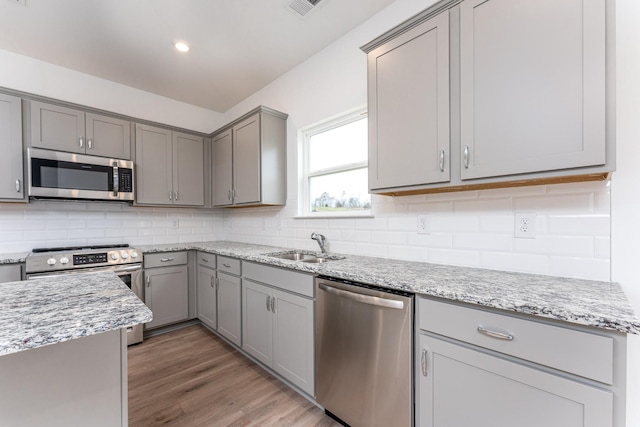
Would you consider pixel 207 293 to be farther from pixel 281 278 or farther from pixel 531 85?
pixel 531 85

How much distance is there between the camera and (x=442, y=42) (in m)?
1.45

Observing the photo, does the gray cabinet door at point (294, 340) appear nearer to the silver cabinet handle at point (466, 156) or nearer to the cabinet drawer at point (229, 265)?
the cabinet drawer at point (229, 265)

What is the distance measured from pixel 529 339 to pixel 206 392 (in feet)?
6.76

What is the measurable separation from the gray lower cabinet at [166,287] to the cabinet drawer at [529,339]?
110 inches

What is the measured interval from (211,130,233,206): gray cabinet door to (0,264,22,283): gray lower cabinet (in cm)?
180

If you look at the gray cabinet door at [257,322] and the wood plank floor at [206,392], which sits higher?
the gray cabinet door at [257,322]

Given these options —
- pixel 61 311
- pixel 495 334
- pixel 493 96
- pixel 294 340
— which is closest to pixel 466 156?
pixel 493 96

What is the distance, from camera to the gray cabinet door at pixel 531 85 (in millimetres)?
1062

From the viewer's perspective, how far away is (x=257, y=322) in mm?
2240

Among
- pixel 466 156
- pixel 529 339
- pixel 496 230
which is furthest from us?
pixel 496 230

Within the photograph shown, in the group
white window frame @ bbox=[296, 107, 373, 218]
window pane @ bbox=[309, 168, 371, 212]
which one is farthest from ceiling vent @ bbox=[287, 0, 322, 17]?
window pane @ bbox=[309, 168, 371, 212]

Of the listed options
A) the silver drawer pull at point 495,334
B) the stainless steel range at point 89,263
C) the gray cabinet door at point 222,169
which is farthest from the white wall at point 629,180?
the stainless steel range at point 89,263

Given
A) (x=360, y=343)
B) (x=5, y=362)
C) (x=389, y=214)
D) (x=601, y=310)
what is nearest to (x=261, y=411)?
(x=360, y=343)

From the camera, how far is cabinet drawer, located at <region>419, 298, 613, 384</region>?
858 millimetres
